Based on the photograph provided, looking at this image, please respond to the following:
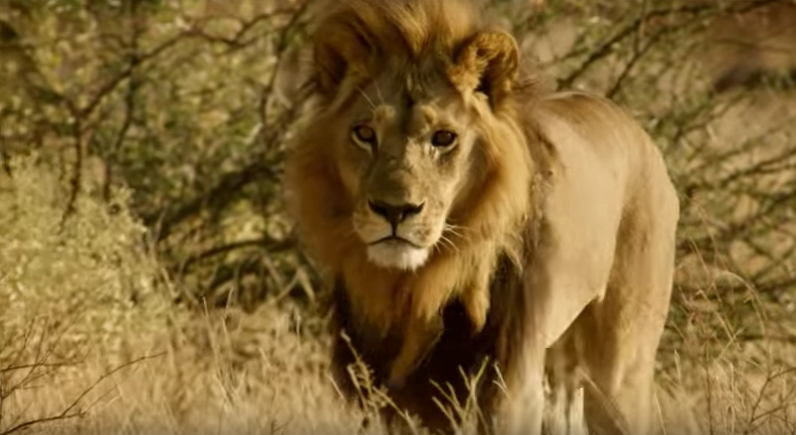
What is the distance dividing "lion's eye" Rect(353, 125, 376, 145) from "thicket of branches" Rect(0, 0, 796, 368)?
11.5 feet

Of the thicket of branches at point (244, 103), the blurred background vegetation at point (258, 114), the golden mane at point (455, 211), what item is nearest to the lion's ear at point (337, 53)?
the golden mane at point (455, 211)

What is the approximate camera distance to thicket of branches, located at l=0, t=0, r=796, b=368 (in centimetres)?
880

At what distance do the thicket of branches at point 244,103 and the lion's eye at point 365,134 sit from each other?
3.50 m

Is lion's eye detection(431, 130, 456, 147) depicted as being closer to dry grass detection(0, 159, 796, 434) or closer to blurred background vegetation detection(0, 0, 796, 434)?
dry grass detection(0, 159, 796, 434)

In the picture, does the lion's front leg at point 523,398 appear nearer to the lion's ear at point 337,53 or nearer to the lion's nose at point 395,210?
the lion's nose at point 395,210

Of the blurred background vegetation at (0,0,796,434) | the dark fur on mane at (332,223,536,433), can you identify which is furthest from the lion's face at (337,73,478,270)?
the blurred background vegetation at (0,0,796,434)

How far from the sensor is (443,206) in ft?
17.0

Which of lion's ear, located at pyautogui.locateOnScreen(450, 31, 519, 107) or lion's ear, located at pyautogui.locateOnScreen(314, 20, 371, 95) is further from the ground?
lion's ear, located at pyautogui.locateOnScreen(314, 20, 371, 95)

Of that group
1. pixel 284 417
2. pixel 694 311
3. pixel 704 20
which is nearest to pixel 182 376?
pixel 284 417

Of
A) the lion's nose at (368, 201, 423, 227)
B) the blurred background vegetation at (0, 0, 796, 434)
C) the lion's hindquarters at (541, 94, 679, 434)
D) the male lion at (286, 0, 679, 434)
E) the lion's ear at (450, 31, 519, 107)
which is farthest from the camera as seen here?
the blurred background vegetation at (0, 0, 796, 434)

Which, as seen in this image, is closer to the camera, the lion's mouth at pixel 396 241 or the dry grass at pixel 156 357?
the lion's mouth at pixel 396 241

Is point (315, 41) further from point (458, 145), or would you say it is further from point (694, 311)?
point (694, 311)

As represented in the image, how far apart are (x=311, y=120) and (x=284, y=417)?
74cm

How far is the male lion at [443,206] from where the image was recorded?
520 centimetres
